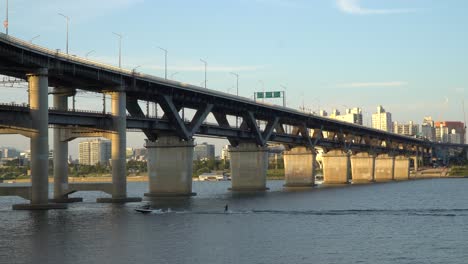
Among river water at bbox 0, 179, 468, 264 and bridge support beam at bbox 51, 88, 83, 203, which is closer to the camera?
river water at bbox 0, 179, 468, 264

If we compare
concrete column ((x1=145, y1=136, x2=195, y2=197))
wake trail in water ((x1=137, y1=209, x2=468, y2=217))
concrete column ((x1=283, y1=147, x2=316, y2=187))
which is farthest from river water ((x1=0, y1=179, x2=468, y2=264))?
concrete column ((x1=283, y1=147, x2=316, y2=187))

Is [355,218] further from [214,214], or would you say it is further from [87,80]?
[87,80]

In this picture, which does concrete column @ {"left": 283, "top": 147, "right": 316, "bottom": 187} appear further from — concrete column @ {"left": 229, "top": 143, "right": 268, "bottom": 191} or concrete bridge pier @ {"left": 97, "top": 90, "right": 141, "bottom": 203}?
concrete bridge pier @ {"left": 97, "top": 90, "right": 141, "bottom": 203}

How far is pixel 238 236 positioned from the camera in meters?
63.4

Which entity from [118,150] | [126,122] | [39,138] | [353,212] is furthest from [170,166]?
[353,212]

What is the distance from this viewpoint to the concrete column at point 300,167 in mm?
179250

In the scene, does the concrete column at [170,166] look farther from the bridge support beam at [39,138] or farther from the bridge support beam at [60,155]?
the bridge support beam at [39,138]

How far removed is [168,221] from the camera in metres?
79.1

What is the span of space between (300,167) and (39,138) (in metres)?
104

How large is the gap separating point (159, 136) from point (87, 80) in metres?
26.0

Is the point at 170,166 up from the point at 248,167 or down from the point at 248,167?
up

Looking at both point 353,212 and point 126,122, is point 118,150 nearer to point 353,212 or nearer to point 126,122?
point 126,122

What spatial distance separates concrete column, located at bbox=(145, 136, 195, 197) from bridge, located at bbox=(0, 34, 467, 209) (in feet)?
0.57

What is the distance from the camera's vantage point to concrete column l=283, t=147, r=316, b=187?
179250 millimetres
